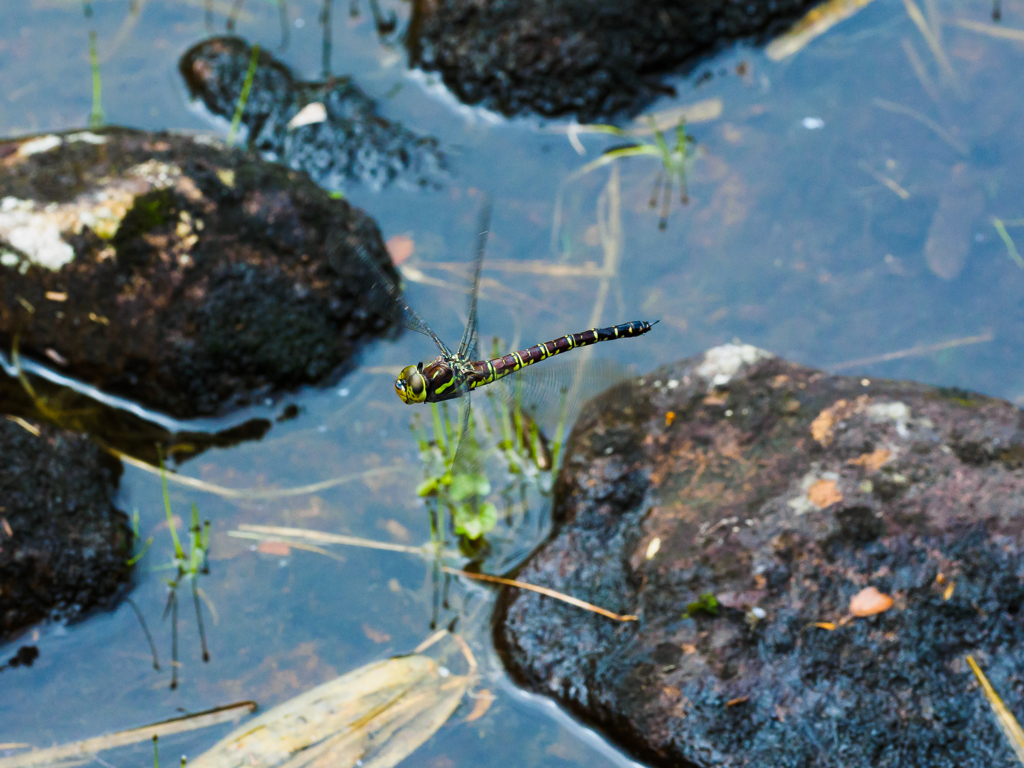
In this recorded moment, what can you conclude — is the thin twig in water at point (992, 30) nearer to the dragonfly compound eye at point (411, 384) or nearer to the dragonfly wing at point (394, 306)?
the dragonfly wing at point (394, 306)

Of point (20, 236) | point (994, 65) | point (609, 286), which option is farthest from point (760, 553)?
point (994, 65)

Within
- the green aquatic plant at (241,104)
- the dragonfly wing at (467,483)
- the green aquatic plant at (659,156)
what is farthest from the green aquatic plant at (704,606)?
the green aquatic plant at (241,104)

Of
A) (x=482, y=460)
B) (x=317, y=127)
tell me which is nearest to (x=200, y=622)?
(x=482, y=460)

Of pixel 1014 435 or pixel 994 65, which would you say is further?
pixel 994 65

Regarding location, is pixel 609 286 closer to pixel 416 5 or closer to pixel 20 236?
pixel 416 5

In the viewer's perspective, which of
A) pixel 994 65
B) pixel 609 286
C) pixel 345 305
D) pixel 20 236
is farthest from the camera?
pixel 994 65

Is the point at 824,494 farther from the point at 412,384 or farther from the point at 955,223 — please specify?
the point at 955,223
